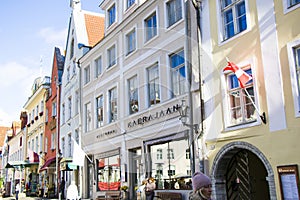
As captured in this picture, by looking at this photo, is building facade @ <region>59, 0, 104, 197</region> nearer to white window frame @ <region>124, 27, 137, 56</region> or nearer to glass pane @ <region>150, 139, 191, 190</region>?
white window frame @ <region>124, 27, 137, 56</region>

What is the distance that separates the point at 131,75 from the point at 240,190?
8.17 metres

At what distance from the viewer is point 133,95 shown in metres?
18.7

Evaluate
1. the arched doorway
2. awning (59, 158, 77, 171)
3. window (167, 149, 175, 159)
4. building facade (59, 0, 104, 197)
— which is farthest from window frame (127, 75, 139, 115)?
awning (59, 158, 77, 171)

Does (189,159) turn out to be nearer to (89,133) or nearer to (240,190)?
(240,190)

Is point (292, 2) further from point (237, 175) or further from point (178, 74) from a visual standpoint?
point (237, 175)


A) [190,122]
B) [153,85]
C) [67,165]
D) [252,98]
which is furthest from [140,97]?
[67,165]

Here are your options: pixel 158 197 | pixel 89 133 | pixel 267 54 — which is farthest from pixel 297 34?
pixel 89 133

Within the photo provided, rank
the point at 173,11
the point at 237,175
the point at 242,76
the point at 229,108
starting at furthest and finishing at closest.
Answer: the point at 173,11
the point at 237,175
the point at 229,108
the point at 242,76

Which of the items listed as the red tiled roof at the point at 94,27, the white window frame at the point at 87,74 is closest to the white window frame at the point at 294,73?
the white window frame at the point at 87,74

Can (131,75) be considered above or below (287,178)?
above

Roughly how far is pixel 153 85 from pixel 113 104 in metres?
4.32

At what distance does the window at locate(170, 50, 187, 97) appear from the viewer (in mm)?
14833

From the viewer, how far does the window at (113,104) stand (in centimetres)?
2030

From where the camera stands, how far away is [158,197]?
15.7m
